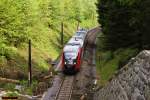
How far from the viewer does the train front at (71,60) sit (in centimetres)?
4034

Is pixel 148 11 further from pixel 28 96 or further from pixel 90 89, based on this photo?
pixel 28 96

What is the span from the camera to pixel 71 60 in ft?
132

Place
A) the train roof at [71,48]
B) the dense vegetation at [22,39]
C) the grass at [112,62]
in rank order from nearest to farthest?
the grass at [112,62] → the dense vegetation at [22,39] → the train roof at [71,48]

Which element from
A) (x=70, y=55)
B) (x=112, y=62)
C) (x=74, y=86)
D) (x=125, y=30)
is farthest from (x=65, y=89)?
(x=112, y=62)

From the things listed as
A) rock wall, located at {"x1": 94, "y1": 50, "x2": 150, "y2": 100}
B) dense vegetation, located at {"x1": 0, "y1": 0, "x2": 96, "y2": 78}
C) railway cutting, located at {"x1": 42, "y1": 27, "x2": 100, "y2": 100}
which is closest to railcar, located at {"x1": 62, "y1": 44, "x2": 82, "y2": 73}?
railway cutting, located at {"x1": 42, "y1": 27, "x2": 100, "y2": 100}

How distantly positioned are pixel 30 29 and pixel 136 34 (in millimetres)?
16759

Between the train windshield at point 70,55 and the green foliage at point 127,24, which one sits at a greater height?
the green foliage at point 127,24

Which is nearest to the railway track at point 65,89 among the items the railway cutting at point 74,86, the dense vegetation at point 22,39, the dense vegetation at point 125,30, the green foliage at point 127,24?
the railway cutting at point 74,86

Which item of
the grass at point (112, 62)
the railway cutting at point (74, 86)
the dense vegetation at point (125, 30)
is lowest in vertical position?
the railway cutting at point (74, 86)

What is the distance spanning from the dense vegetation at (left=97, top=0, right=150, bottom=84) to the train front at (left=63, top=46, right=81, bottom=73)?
282cm

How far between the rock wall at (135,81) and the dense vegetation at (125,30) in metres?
9.09

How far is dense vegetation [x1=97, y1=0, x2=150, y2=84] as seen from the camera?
29719 mm

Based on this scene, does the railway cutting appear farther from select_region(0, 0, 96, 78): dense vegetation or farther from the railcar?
select_region(0, 0, 96, 78): dense vegetation

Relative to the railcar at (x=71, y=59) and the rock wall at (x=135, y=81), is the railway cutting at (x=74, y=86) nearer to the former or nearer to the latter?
the railcar at (x=71, y=59)
